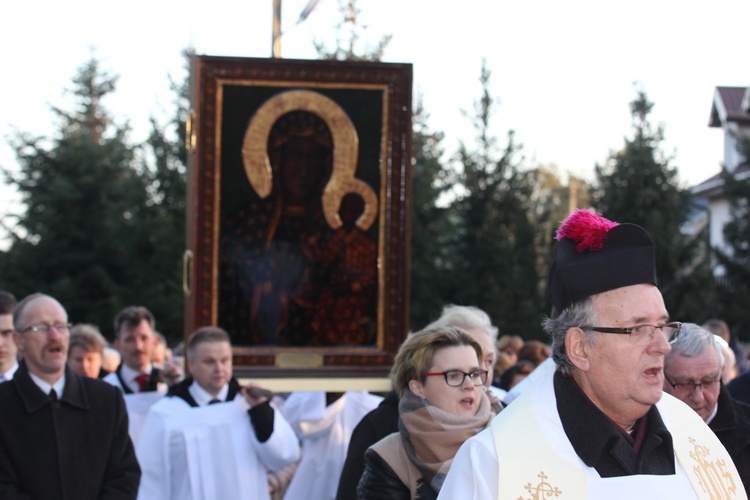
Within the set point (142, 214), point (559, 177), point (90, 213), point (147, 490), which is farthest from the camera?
point (559, 177)

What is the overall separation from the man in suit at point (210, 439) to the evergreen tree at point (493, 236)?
1418 cm

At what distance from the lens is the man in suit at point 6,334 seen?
6.60 metres

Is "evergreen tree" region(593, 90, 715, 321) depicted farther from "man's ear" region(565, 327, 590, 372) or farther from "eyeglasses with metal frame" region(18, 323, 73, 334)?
"man's ear" region(565, 327, 590, 372)

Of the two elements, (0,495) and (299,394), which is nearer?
(0,495)

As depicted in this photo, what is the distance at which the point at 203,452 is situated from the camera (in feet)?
20.6

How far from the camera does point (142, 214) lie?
75.9ft

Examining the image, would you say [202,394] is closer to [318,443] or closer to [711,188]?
[318,443]

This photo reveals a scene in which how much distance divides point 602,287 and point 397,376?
1804mm

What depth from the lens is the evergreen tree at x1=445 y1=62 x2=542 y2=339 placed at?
66.8 feet

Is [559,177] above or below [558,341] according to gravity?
above

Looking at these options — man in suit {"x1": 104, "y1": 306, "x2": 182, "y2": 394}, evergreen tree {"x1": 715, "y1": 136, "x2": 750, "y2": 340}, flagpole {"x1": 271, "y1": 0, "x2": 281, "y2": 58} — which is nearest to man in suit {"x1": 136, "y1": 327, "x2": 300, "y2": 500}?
man in suit {"x1": 104, "y1": 306, "x2": 182, "y2": 394}

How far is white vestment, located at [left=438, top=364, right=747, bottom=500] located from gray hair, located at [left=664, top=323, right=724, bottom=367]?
1.69m

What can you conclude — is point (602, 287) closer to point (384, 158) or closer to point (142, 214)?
point (384, 158)

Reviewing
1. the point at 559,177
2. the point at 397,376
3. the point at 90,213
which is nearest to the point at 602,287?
the point at 397,376
